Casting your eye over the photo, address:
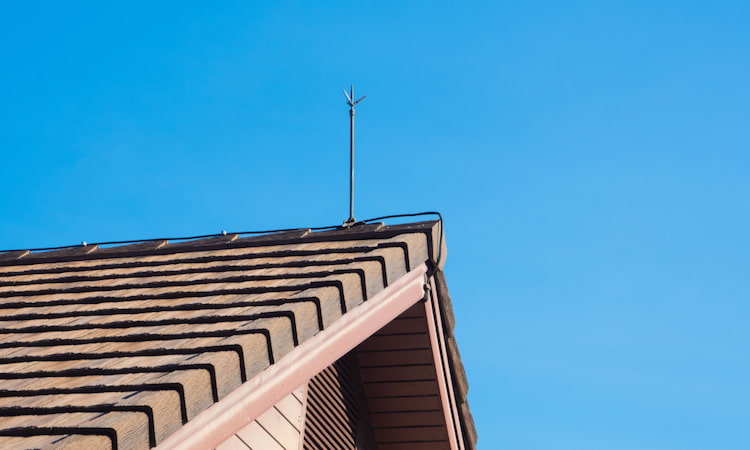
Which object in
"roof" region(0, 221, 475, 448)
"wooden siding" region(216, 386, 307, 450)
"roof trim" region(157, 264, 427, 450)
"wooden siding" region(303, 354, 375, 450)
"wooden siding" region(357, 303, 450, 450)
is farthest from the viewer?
"wooden siding" region(357, 303, 450, 450)

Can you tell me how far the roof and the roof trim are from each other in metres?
0.06

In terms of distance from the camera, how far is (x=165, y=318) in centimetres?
527

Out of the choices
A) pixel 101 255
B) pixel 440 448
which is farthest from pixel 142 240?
pixel 440 448

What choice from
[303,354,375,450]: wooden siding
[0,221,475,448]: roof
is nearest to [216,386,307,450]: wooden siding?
[303,354,375,450]: wooden siding

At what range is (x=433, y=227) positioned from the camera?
6.67 m

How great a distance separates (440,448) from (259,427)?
2.23 m

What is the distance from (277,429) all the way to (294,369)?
102 centimetres

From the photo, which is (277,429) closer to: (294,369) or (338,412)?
(294,369)

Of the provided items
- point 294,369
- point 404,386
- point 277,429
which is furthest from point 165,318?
point 404,386

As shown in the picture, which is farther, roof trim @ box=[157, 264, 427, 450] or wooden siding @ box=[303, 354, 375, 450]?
wooden siding @ box=[303, 354, 375, 450]

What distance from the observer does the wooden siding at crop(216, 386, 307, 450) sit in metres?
5.42

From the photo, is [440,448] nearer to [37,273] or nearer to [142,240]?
[142,240]

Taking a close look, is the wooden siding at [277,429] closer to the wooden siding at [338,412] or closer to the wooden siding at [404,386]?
the wooden siding at [338,412]

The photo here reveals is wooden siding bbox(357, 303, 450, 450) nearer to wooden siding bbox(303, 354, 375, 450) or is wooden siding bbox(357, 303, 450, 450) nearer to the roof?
wooden siding bbox(303, 354, 375, 450)
